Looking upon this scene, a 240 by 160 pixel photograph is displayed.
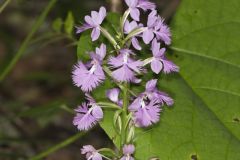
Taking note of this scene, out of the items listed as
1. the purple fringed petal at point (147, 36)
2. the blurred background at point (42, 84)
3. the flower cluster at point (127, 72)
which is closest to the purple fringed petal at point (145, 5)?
the flower cluster at point (127, 72)

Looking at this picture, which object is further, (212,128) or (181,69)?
(181,69)

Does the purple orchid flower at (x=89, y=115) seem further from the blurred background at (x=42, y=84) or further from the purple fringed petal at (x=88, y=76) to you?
the blurred background at (x=42, y=84)

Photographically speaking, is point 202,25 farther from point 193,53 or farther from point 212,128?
point 212,128

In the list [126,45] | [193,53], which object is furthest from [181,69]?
[126,45]

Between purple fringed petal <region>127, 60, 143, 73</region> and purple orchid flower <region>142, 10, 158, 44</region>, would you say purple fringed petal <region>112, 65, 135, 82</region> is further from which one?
purple orchid flower <region>142, 10, 158, 44</region>

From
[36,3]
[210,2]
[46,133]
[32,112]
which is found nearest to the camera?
[210,2]
